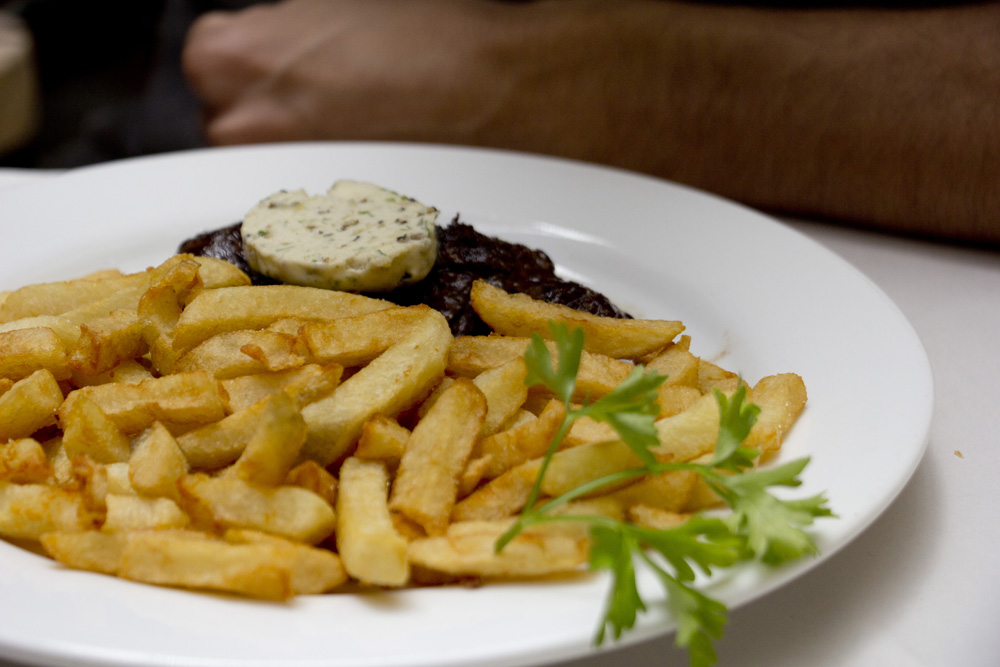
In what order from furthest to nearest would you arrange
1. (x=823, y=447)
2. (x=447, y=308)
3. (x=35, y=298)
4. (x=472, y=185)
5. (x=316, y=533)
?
(x=472, y=185), (x=447, y=308), (x=35, y=298), (x=823, y=447), (x=316, y=533)

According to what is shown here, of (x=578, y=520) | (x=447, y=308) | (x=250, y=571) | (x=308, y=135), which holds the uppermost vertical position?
(x=578, y=520)

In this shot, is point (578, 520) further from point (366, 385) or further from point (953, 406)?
point (953, 406)

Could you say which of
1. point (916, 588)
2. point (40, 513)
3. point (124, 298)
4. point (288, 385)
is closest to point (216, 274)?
point (124, 298)

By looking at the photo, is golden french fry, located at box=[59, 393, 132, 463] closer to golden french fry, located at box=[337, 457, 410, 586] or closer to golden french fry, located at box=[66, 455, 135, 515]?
golden french fry, located at box=[66, 455, 135, 515]

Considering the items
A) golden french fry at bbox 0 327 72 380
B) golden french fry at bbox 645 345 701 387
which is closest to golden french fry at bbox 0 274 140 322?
golden french fry at bbox 0 327 72 380

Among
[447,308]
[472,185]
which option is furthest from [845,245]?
[447,308]

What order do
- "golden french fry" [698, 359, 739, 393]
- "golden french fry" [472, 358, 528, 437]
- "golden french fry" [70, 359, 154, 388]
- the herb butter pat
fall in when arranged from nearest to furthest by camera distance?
1. "golden french fry" [472, 358, 528, 437]
2. "golden french fry" [70, 359, 154, 388]
3. "golden french fry" [698, 359, 739, 393]
4. the herb butter pat

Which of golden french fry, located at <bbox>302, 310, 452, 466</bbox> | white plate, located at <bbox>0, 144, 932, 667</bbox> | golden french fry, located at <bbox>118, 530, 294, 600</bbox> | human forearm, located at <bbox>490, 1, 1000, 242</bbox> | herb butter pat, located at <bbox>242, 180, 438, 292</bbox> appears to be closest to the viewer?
white plate, located at <bbox>0, 144, 932, 667</bbox>
